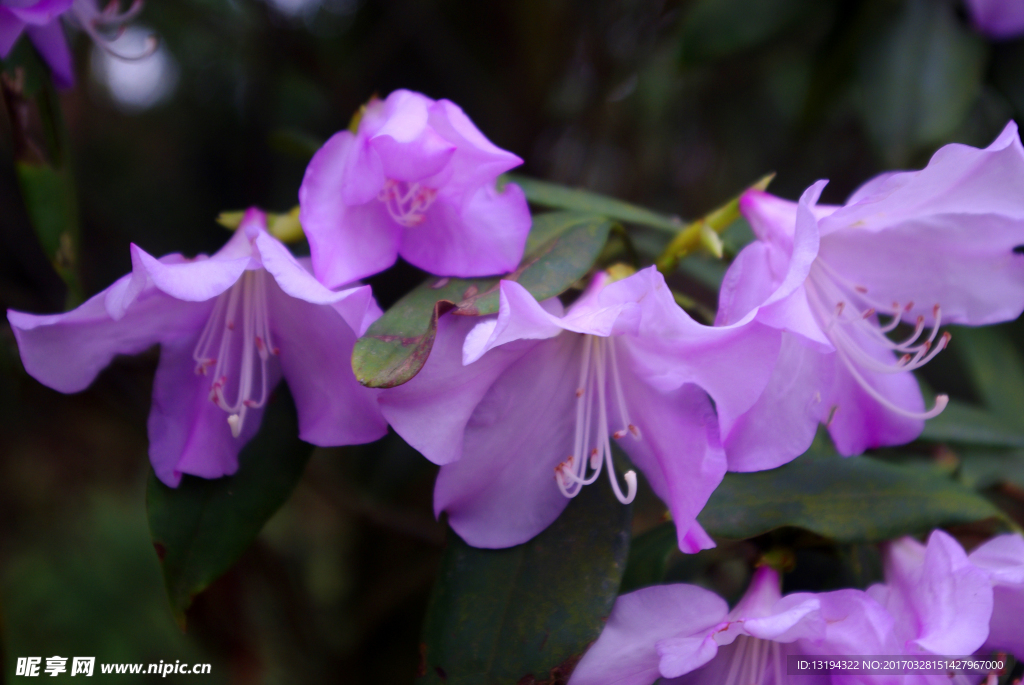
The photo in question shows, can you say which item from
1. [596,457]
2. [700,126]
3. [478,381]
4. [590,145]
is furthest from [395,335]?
[700,126]

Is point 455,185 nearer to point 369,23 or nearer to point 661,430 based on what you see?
point 661,430

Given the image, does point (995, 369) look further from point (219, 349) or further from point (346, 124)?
point (346, 124)

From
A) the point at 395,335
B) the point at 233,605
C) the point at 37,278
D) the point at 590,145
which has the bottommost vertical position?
the point at 233,605

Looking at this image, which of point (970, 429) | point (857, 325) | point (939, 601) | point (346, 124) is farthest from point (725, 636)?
point (346, 124)

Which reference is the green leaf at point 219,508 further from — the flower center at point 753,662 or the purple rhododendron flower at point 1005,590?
the purple rhododendron flower at point 1005,590

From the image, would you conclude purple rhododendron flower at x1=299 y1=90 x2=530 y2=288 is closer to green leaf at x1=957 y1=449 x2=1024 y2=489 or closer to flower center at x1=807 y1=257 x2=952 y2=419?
flower center at x1=807 y1=257 x2=952 y2=419

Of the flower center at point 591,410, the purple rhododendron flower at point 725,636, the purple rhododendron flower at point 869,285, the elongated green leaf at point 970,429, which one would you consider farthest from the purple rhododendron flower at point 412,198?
the elongated green leaf at point 970,429

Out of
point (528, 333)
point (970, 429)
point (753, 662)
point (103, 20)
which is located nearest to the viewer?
point (528, 333)
